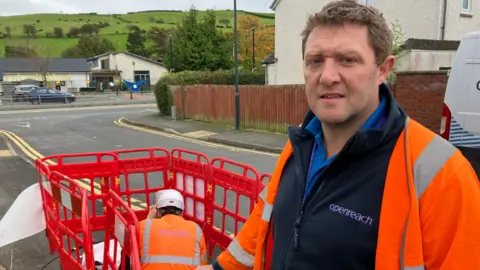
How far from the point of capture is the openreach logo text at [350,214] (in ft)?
4.42

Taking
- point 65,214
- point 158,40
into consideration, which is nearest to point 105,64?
point 158,40

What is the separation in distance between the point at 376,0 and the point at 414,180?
1904 centimetres

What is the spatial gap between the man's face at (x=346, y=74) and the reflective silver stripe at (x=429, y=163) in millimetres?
293

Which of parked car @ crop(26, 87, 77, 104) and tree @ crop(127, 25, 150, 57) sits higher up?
tree @ crop(127, 25, 150, 57)

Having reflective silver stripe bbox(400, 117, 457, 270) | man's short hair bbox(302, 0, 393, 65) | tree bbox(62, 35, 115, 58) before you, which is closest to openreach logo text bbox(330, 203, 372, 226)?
reflective silver stripe bbox(400, 117, 457, 270)

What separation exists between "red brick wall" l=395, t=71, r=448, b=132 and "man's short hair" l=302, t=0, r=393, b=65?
386 inches

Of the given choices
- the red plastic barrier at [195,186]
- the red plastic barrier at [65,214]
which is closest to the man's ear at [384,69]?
the red plastic barrier at [65,214]

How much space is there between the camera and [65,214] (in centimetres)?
455

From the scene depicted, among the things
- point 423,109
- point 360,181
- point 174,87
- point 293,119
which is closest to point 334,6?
point 360,181

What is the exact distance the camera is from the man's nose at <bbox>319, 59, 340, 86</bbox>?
146 cm

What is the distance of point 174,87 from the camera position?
71.5 ft

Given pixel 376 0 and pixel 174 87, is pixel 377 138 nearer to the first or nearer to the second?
pixel 376 0

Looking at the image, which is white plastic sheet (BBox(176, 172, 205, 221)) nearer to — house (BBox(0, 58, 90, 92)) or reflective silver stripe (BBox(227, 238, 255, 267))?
reflective silver stripe (BBox(227, 238, 255, 267))

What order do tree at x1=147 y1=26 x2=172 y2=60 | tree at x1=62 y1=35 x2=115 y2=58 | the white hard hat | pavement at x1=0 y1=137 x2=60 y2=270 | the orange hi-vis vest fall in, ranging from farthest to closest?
tree at x1=147 y1=26 x2=172 y2=60 < tree at x1=62 y1=35 x2=115 y2=58 < pavement at x1=0 y1=137 x2=60 y2=270 < the white hard hat < the orange hi-vis vest
